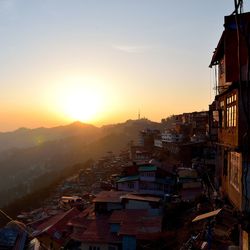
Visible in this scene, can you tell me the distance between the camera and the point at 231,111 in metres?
11.4

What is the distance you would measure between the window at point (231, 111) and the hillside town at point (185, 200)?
0.03 meters

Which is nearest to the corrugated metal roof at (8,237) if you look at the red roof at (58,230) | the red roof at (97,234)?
the red roof at (58,230)

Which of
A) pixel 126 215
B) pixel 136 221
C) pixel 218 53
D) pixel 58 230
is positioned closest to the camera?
pixel 218 53

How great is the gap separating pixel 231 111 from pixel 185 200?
1496 centimetres

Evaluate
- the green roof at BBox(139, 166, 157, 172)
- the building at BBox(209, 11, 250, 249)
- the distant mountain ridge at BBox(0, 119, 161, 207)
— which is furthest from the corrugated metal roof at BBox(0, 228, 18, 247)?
the distant mountain ridge at BBox(0, 119, 161, 207)

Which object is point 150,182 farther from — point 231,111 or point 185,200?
point 231,111

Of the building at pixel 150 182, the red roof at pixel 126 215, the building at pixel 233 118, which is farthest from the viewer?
the building at pixel 150 182

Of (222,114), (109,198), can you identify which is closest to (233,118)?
(222,114)

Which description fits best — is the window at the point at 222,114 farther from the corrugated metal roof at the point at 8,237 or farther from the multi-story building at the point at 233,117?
the corrugated metal roof at the point at 8,237

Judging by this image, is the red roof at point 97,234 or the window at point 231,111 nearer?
the window at point 231,111

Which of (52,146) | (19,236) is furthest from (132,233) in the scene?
(52,146)

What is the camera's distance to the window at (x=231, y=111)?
10.8m

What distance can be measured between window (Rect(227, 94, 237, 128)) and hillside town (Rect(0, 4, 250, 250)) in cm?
3

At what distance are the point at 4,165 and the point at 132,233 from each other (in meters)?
115
